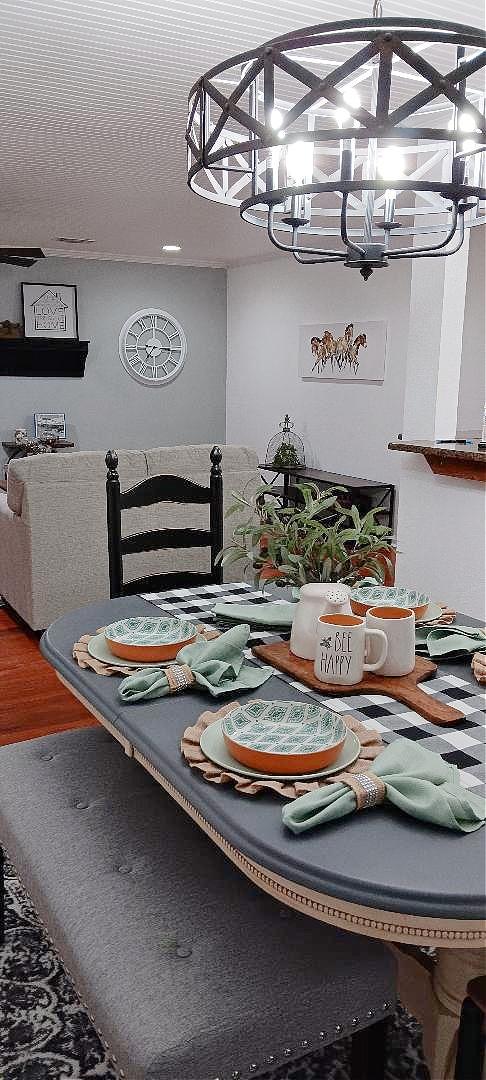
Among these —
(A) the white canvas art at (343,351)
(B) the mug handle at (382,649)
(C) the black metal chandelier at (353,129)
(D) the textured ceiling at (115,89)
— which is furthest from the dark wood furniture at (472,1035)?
(A) the white canvas art at (343,351)

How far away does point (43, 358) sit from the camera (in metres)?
7.83

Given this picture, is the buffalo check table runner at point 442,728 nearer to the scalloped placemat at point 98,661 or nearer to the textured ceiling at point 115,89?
the scalloped placemat at point 98,661

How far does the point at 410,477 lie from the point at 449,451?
16.9 inches

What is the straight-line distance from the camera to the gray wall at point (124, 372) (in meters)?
7.86

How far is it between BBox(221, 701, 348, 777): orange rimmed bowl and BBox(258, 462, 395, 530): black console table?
4721 mm

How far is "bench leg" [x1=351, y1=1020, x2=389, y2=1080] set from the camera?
138cm

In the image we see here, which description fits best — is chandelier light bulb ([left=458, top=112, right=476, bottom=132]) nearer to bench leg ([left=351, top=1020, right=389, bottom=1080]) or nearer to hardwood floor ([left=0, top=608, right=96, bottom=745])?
bench leg ([left=351, top=1020, right=389, bottom=1080])

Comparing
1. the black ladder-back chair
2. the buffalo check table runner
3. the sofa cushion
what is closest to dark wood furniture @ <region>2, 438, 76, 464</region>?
the sofa cushion

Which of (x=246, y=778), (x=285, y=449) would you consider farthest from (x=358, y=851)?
(x=285, y=449)

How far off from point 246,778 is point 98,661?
59 centimetres

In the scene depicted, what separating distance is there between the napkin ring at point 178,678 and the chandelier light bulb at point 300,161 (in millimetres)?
937

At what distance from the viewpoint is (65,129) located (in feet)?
11.8

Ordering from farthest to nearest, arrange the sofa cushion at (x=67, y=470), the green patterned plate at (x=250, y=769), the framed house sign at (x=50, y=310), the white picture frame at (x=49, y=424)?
1. the white picture frame at (x=49, y=424)
2. the framed house sign at (x=50, y=310)
3. the sofa cushion at (x=67, y=470)
4. the green patterned plate at (x=250, y=769)

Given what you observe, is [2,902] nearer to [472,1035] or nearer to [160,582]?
[160,582]
